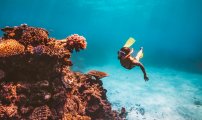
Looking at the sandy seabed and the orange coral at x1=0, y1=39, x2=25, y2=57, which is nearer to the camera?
the orange coral at x1=0, y1=39, x2=25, y2=57

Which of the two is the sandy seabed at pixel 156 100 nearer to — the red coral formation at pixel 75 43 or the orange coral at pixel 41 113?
the red coral formation at pixel 75 43

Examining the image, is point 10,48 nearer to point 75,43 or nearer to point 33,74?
point 33,74

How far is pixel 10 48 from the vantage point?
594cm

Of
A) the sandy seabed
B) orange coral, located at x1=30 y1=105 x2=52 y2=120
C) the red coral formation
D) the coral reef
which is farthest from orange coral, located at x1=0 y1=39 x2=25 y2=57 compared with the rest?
Result: the sandy seabed

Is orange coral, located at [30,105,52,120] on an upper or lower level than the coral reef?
lower

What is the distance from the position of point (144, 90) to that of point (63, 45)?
13.4 meters

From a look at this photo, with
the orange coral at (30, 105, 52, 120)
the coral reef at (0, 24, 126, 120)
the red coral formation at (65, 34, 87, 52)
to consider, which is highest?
the red coral formation at (65, 34, 87, 52)

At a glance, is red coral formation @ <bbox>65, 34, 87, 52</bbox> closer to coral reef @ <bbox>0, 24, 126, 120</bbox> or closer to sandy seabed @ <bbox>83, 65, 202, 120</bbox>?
coral reef @ <bbox>0, 24, 126, 120</bbox>

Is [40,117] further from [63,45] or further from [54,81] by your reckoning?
[63,45]

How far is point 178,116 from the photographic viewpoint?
521 inches

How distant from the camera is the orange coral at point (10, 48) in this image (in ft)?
19.2

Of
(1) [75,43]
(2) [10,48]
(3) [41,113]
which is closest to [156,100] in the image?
(1) [75,43]

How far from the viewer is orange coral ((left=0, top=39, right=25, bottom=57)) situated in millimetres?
5867

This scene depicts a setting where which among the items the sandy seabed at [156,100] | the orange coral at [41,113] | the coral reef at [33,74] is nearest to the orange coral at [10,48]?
the coral reef at [33,74]
